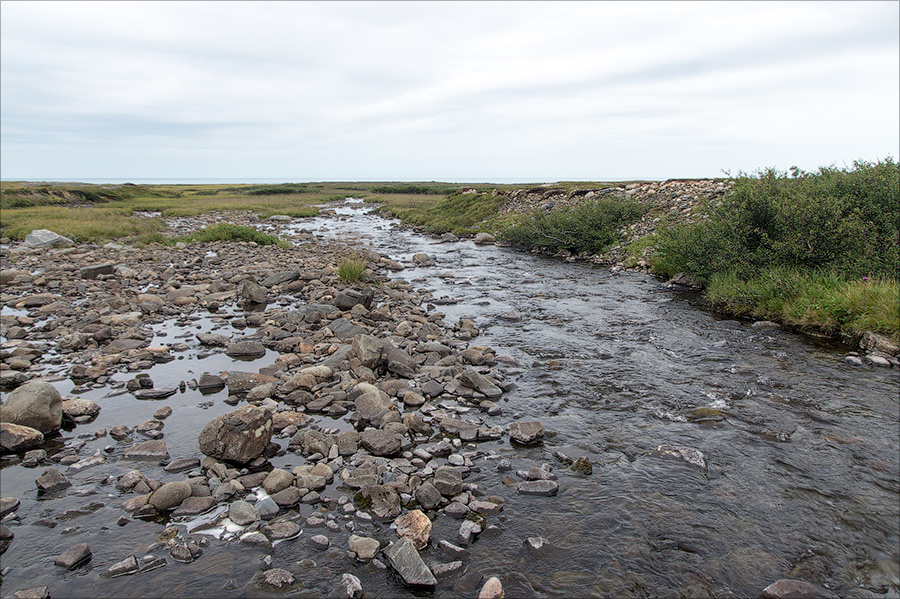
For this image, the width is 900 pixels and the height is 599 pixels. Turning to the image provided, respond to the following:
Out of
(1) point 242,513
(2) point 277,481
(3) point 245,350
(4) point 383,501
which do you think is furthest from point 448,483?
(3) point 245,350

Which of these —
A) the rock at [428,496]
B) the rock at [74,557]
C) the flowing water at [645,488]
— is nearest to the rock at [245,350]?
the flowing water at [645,488]

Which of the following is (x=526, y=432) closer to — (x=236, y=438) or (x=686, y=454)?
(x=686, y=454)

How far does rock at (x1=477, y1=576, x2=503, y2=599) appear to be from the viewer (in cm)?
475

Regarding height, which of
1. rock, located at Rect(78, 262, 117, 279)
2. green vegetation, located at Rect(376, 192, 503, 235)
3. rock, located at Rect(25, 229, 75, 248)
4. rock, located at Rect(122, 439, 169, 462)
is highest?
green vegetation, located at Rect(376, 192, 503, 235)

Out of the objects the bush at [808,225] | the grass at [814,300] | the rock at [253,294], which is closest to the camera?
the grass at [814,300]

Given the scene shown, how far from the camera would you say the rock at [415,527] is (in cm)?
548

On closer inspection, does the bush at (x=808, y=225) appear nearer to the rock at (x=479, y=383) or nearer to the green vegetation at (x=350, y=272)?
the rock at (x=479, y=383)

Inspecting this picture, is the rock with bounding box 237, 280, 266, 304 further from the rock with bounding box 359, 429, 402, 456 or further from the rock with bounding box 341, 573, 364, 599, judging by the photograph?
the rock with bounding box 341, 573, 364, 599

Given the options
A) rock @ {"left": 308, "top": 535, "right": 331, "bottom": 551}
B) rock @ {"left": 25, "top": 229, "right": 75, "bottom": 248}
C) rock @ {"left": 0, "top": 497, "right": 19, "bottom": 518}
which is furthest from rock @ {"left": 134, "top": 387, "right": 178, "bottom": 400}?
rock @ {"left": 25, "top": 229, "right": 75, "bottom": 248}

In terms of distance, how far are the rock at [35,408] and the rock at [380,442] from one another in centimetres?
511

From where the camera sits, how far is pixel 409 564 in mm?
5066

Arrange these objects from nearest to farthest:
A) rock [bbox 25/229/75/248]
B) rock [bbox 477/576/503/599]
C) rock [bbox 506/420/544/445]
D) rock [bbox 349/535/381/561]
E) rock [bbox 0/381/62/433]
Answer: rock [bbox 477/576/503/599] → rock [bbox 349/535/381/561] → rock [bbox 0/381/62/433] → rock [bbox 506/420/544/445] → rock [bbox 25/229/75/248]

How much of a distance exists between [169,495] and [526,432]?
514 cm

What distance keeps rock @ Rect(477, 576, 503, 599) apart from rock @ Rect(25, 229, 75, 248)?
3417 cm
